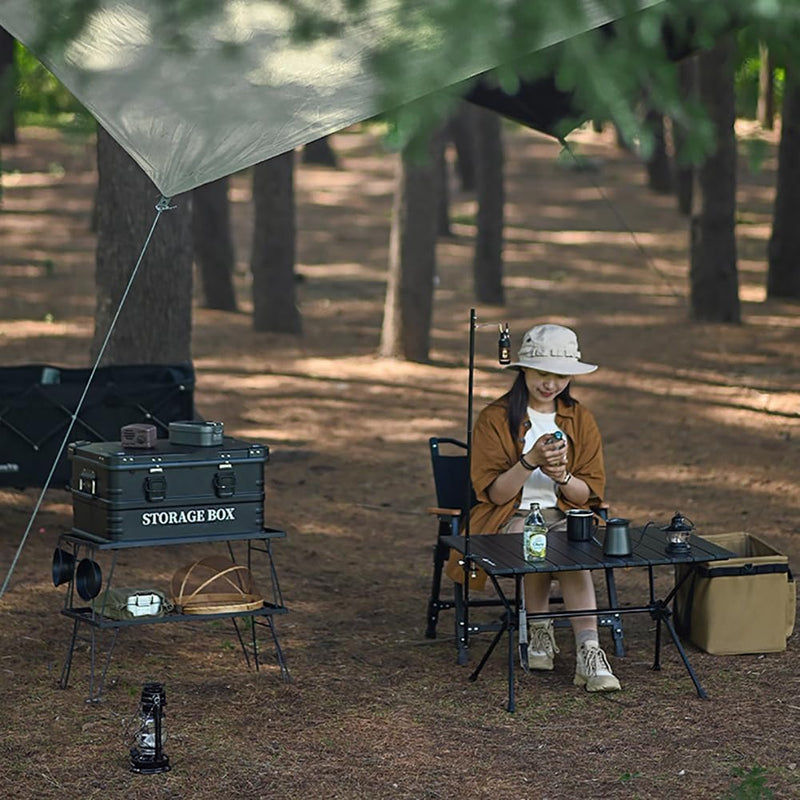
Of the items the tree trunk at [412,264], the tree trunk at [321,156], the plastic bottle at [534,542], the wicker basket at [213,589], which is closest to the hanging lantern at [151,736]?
the wicker basket at [213,589]

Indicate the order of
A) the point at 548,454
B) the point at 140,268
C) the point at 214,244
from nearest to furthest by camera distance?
the point at 548,454
the point at 140,268
the point at 214,244

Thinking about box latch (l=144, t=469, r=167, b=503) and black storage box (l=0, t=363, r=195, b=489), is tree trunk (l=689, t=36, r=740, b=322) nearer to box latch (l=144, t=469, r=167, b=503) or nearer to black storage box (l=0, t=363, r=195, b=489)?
black storage box (l=0, t=363, r=195, b=489)

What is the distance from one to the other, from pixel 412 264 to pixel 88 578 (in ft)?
25.8

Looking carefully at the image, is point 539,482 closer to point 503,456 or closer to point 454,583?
point 503,456

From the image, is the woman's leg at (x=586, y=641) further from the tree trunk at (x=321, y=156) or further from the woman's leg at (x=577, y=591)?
the tree trunk at (x=321, y=156)

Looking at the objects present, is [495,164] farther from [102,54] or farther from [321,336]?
[102,54]

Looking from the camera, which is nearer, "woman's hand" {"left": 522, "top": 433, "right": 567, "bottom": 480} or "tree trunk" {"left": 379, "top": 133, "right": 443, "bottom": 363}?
"woman's hand" {"left": 522, "top": 433, "right": 567, "bottom": 480}

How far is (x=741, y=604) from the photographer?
5.57m

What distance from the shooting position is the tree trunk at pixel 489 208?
51.4 ft

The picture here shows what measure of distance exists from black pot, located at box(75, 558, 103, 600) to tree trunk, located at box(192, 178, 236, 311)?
31.2 ft

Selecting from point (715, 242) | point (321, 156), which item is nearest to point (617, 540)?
point (715, 242)

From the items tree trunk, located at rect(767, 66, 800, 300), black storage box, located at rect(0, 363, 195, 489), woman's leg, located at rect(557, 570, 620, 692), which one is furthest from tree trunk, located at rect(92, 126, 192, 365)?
tree trunk, located at rect(767, 66, 800, 300)

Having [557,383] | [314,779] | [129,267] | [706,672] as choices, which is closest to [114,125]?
[557,383]

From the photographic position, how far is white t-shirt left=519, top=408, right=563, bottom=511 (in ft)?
18.5
